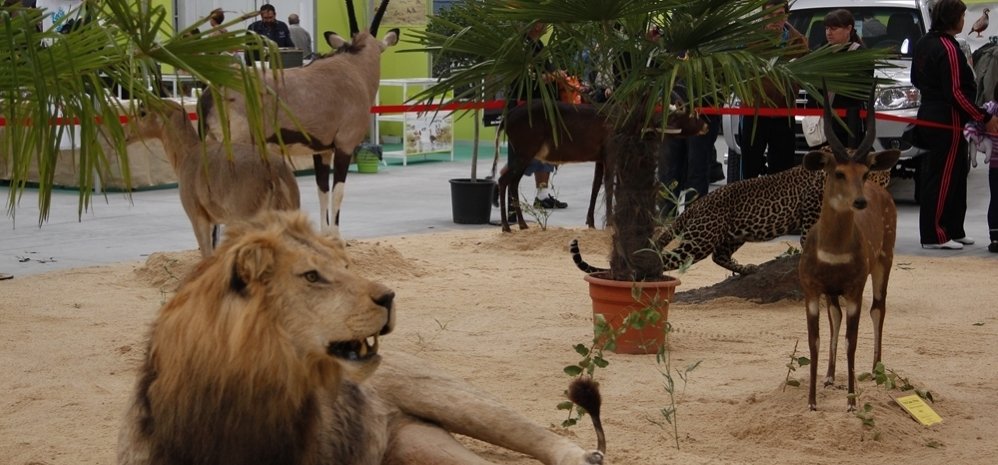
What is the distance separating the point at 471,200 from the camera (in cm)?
1296

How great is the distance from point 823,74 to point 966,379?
1733 millimetres

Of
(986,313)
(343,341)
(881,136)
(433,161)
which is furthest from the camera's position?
(433,161)

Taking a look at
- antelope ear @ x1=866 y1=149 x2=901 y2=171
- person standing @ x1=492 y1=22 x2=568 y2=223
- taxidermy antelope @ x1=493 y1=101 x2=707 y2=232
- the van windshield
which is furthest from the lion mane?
the van windshield

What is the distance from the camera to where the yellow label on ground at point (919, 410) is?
536cm

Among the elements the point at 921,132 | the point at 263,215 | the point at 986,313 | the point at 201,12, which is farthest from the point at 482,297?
the point at 201,12

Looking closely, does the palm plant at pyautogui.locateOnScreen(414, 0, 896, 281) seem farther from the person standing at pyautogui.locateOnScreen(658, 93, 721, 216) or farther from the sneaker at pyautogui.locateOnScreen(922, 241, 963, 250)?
the person standing at pyautogui.locateOnScreen(658, 93, 721, 216)

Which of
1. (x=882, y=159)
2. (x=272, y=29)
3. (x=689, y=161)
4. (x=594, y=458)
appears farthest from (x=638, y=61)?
(x=272, y=29)

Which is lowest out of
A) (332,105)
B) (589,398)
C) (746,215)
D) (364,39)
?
(589,398)

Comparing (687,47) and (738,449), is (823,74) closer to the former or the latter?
(687,47)

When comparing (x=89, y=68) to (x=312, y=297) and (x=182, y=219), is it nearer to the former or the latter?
(x=312, y=297)

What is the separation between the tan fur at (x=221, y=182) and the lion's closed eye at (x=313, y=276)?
164 inches

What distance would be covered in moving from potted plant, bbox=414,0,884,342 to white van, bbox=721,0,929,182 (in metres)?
6.40

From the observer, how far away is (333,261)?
3.19m

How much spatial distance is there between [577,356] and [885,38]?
368 inches
